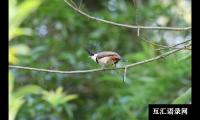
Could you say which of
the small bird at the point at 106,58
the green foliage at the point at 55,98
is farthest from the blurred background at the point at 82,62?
the small bird at the point at 106,58

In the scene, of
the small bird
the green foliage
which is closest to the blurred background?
the green foliage

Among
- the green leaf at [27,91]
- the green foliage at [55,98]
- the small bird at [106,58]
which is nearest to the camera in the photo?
the small bird at [106,58]

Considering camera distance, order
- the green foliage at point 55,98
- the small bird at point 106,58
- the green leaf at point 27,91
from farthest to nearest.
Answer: the green foliage at point 55,98 → the green leaf at point 27,91 → the small bird at point 106,58

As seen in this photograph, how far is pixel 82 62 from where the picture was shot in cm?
151

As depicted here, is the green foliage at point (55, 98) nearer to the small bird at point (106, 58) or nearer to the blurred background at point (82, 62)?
the blurred background at point (82, 62)

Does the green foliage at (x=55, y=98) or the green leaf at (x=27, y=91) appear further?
the green foliage at (x=55, y=98)

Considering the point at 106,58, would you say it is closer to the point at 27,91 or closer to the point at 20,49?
→ the point at 27,91

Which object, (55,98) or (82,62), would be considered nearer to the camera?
(82,62)

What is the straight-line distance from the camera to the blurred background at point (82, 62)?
5.36 ft

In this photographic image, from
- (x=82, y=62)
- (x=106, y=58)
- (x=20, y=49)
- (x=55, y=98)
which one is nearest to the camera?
(x=106, y=58)

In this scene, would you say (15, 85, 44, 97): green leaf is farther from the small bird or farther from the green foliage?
the small bird

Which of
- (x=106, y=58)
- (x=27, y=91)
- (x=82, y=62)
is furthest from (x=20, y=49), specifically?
(x=106, y=58)

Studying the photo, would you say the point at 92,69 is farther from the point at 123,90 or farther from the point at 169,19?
the point at 169,19
